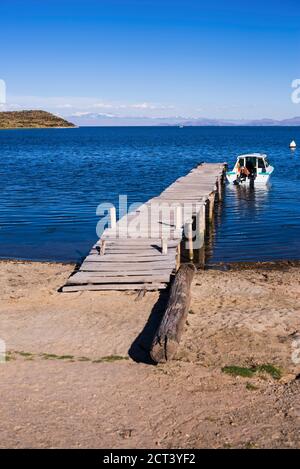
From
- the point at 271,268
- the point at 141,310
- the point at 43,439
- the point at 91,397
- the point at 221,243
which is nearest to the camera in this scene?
the point at 43,439

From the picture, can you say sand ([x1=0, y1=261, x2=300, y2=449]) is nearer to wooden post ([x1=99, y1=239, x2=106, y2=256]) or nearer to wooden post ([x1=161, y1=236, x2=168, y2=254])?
wooden post ([x1=161, y1=236, x2=168, y2=254])

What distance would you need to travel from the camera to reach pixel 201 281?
15.7 metres

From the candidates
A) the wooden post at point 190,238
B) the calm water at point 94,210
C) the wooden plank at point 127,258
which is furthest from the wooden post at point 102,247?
the wooden post at point 190,238

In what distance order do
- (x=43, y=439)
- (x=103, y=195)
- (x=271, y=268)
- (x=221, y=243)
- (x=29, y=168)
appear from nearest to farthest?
(x=43, y=439), (x=271, y=268), (x=221, y=243), (x=103, y=195), (x=29, y=168)

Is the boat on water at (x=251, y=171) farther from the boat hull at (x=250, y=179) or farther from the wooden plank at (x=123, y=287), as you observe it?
the wooden plank at (x=123, y=287)

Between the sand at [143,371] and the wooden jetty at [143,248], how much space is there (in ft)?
1.29

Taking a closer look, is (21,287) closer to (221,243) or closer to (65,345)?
(65,345)

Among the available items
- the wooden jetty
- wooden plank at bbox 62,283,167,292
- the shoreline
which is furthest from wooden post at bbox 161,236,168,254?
the shoreline

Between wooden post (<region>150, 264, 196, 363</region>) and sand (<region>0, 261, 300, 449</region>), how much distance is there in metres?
0.28

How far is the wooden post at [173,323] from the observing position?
1003cm

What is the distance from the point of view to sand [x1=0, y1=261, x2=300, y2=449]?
7.80 m

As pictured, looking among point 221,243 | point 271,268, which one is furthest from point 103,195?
point 271,268

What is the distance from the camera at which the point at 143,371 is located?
9.85 m
